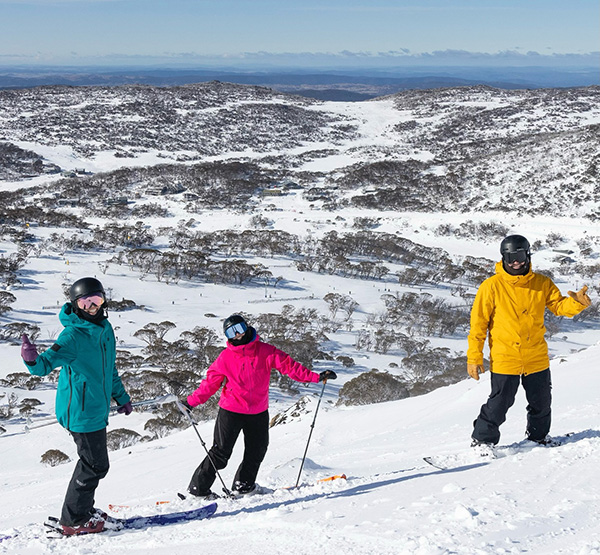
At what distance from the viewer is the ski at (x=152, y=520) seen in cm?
369

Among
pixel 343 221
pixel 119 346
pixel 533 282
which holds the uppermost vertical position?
pixel 533 282

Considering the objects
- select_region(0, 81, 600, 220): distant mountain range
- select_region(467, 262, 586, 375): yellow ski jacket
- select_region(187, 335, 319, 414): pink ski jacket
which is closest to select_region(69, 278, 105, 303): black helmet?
select_region(187, 335, 319, 414): pink ski jacket

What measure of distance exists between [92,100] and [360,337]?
10736 cm

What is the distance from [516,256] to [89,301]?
294cm

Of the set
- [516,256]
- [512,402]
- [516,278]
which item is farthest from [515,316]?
[512,402]

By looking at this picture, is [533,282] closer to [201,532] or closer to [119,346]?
[201,532]

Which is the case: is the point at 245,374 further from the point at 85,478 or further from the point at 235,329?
the point at 85,478

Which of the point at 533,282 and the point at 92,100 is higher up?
the point at 92,100

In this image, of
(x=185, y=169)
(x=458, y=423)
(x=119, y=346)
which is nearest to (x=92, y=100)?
(x=185, y=169)

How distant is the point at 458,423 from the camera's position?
6.39 metres

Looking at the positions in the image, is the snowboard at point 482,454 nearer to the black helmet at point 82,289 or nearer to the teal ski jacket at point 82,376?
the teal ski jacket at point 82,376

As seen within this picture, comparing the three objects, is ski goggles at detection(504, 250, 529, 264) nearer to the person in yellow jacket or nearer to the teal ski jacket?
the person in yellow jacket

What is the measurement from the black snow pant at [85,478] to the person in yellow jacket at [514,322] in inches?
105

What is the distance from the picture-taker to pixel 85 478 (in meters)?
3.62
